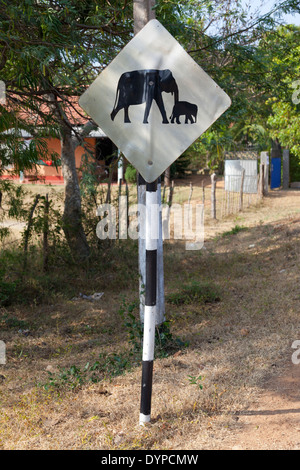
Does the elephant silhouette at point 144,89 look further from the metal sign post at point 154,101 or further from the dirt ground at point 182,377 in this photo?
the dirt ground at point 182,377

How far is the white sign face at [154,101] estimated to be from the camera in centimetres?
281

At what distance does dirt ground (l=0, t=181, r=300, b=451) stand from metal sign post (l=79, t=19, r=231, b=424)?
1708mm

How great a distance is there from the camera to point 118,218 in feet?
29.3

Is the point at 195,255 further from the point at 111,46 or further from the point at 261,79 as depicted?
the point at 111,46

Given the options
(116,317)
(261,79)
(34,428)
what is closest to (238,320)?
(116,317)

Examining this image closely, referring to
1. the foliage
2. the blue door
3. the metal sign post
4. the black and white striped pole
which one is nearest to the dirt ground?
the black and white striped pole

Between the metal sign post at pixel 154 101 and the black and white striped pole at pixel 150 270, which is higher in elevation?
the metal sign post at pixel 154 101

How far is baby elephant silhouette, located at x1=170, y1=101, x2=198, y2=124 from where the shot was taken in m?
2.80

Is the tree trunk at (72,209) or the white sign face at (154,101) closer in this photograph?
the white sign face at (154,101)

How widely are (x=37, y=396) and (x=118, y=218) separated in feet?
17.0

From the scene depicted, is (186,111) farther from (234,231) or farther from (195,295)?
(234,231)

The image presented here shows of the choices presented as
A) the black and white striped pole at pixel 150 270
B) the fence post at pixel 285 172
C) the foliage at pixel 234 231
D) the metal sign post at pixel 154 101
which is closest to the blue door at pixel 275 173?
the fence post at pixel 285 172

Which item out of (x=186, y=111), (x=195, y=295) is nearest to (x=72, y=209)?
(x=195, y=295)

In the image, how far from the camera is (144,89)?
2.88 m
